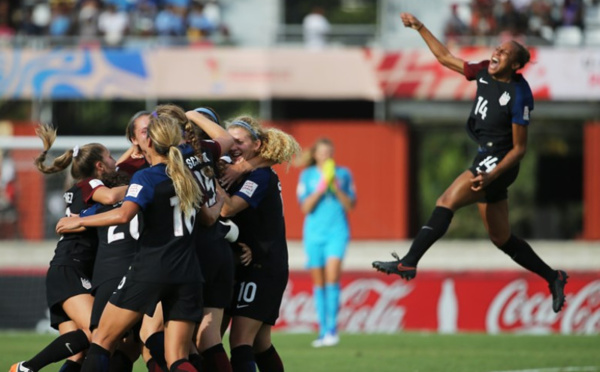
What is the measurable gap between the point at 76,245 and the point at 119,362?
946 mm

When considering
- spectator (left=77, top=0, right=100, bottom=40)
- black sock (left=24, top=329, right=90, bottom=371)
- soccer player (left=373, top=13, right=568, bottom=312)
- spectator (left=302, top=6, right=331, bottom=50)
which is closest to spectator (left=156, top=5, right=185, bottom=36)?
spectator (left=77, top=0, right=100, bottom=40)

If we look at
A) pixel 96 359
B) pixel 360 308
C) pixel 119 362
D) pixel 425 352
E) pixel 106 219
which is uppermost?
pixel 106 219

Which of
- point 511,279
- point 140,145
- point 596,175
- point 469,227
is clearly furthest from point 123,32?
point 140,145

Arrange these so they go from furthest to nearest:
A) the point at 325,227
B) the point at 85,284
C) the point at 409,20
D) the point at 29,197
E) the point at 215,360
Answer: the point at 29,197 < the point at 325,227 < the point at 409,20 < the point at 85,284 < the point at 215,360

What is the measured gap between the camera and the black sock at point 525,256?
9.43 m

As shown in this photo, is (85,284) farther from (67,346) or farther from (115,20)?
(115,20)

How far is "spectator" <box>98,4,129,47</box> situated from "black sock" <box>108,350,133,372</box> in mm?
18072

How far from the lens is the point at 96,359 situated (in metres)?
7.41

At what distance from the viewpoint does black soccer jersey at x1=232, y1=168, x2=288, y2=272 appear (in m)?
8.16

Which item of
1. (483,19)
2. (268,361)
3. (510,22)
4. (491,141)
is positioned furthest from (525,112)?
(483,19)

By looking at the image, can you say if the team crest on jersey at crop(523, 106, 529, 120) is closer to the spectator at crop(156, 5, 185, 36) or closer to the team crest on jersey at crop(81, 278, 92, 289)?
the team crest on jersey at crop(81, 278, 92, 289)

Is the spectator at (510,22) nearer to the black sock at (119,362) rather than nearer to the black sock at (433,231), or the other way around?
the black sock at (433,231)

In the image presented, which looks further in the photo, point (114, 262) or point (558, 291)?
point (558, 291)

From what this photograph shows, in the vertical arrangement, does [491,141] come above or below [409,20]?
below
